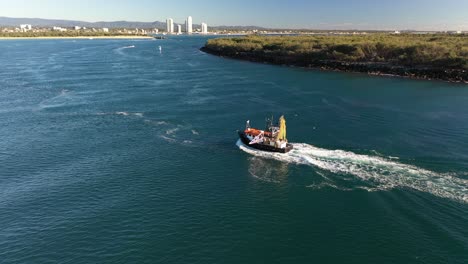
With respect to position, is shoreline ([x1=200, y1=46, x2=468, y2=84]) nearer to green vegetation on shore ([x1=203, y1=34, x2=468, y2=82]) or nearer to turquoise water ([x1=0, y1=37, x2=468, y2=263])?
green vegetation on shore ([x1=203, y1=34, x2=468, y2=82])

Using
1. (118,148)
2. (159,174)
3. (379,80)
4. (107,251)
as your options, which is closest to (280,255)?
(107,251)

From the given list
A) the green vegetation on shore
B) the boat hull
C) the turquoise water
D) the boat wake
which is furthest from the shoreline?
the boat hull

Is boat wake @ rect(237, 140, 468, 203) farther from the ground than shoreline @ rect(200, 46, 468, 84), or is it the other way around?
shoreline @ rect(200, 46, 468, 84)

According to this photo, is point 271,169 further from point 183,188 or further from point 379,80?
point 379,80

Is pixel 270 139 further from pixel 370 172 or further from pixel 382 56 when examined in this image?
pixel 382 56

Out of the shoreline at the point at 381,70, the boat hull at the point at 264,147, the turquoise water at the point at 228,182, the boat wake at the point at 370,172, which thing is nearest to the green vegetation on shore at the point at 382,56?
the shoreline at the point at 381,70

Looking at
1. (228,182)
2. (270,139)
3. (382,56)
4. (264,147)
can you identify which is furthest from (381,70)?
(228,182)
